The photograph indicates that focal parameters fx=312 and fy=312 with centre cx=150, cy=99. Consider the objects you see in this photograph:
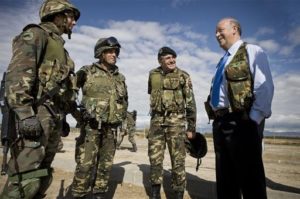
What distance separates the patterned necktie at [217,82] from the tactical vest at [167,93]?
1.65 meters

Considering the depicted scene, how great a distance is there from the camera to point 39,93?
2980 mm

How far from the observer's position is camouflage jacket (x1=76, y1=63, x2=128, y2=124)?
4.95 m

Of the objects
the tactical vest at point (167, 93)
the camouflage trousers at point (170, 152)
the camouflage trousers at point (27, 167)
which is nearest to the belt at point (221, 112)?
the camouflage trousers at point (170, 152)

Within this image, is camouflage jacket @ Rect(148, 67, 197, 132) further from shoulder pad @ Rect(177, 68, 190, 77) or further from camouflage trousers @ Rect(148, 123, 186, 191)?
camouflage trousers @ Rect(148, 123, 186, 191)

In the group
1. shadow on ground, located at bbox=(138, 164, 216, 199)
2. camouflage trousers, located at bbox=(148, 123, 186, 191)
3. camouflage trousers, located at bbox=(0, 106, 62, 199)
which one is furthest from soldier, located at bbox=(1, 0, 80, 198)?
shadow on ground, located at bbox=(138, 164, 216, 199)

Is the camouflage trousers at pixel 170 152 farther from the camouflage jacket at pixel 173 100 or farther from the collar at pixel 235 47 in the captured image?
the collar at pixel 235 47

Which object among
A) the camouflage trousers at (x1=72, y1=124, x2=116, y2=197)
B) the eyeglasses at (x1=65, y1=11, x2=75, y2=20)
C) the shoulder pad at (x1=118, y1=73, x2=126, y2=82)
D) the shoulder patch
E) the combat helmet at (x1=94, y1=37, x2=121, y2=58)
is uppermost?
the combat helmet at (x1=94, y1=37, x2=121, y2=58)

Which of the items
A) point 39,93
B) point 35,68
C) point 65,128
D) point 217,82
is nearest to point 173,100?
point 217,82

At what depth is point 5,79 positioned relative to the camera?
285cm

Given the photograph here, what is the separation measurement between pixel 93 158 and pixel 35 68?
2.25 metres

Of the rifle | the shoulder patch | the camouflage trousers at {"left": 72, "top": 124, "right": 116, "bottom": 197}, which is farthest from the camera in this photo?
the camouflage trousers at {"left": 72, "top": 124, "right": 116, "bottom": 197}

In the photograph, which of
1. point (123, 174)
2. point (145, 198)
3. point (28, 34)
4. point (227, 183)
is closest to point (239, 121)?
point (227, 183)

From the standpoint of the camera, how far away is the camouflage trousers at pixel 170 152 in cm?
503

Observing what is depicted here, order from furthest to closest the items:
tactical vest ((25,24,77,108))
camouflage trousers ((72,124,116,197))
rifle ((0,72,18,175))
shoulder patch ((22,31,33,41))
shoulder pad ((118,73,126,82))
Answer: shoulder pad ((118,73,126,82)) < camouflage trousers ((72,124,116,197)) < tactical vest ((25,24,77,108)) < shoulder patch ((22,31,33,41)) < rifle ((0,72,18,175))
